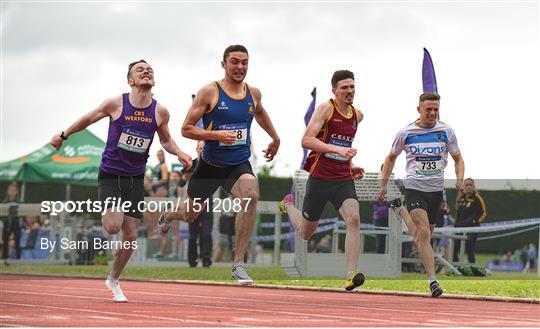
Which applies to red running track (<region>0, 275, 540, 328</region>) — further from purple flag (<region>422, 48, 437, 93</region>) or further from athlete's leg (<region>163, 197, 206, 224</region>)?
purple flag (<region>422, 48, 437, 93</region>)

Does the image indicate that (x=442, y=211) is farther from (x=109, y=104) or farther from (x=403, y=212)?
(x=109, y=104)

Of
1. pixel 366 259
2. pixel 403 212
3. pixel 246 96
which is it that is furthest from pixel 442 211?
pixel 246 96

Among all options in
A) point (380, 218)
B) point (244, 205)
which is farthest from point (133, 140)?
point (380, 218)

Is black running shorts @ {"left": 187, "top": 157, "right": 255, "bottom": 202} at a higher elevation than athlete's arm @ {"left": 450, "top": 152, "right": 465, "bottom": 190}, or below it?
below

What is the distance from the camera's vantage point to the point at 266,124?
13266 mm

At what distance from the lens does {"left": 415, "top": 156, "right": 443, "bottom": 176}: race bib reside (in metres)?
14.2

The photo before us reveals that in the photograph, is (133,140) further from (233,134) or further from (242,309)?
(242,309)

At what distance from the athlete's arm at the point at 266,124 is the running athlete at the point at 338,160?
0.36 meters

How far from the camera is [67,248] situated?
26953 millimetres

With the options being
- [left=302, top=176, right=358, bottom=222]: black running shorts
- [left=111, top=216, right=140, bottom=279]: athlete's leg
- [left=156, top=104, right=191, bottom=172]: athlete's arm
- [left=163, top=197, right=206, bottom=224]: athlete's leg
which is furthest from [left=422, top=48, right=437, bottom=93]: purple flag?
[left=111, top=216, right=140, bottom=279]: athlete's leg

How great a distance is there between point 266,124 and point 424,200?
93.9 inches

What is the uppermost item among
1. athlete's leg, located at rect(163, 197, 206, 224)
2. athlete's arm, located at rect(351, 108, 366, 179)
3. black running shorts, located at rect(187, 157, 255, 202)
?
athlete's arm, located at rect(351, 108, 366, 179)

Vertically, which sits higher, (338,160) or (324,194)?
(338,160)

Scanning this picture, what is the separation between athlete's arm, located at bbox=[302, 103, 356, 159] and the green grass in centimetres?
333
